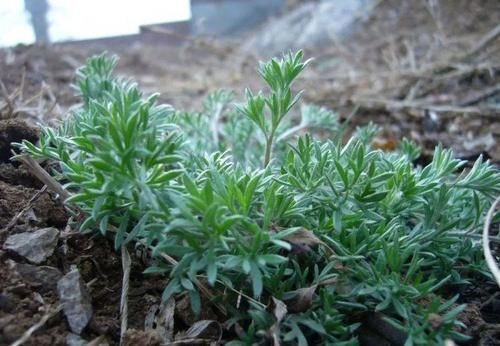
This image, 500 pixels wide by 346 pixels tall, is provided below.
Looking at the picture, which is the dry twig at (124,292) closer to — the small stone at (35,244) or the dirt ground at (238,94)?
the dirt ground at (238,94)

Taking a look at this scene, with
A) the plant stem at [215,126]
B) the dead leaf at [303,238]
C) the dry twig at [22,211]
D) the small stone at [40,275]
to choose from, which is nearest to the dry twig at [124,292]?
the small stone at [40,275]

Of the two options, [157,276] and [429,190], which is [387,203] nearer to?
[429,190]

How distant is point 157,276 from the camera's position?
4.34 feet

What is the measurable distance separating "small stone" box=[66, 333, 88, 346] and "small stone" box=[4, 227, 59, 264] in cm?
22

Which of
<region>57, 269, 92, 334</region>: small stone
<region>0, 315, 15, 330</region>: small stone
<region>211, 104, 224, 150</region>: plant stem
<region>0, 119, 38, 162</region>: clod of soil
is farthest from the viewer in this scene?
<region>211, 104, 224, 150</region>: plant stem

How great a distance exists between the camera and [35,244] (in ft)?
4.13

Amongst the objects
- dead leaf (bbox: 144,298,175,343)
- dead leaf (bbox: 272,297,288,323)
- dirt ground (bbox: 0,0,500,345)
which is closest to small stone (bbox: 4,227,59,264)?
dirt ground (bbox: 0,0,500,345)

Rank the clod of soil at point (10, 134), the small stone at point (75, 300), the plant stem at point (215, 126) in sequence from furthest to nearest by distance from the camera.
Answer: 1. the plant stem at point (215, 126)
2. the clod of soil at point (10, 134)
3. the small stone at point (75, 300)

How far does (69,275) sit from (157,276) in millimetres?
228

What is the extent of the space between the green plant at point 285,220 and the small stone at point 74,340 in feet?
0.71

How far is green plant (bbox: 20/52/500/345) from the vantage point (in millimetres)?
1069

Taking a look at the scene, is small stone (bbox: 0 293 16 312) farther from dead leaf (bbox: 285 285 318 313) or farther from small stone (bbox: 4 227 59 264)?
dead leaf (bbox: 285 285 318 313)

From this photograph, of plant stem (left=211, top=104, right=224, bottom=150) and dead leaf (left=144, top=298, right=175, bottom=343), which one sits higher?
plant stem (left=211, top=104, right=224, bottom=150)

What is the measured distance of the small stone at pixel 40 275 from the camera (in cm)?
119
